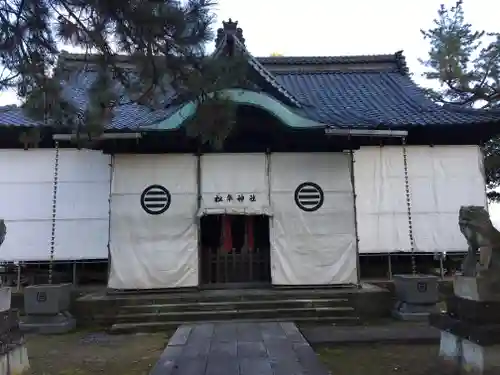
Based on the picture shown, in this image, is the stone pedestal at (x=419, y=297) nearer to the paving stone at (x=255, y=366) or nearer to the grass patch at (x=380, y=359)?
the grass patch at (x=380, y=359)

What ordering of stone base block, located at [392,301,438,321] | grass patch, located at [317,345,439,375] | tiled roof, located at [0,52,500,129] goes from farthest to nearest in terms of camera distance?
tiled roof, located at [0,52,500,129] → stone base block, located at [392,301,438,321] → grass patch, located at [317,345,439,375]

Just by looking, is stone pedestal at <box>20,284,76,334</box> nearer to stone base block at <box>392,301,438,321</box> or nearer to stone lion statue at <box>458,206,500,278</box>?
stone base block at <box>392,301,438,321</box>

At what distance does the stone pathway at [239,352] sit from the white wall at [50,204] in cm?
497

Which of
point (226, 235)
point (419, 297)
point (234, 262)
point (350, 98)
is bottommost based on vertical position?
point (419, 297)

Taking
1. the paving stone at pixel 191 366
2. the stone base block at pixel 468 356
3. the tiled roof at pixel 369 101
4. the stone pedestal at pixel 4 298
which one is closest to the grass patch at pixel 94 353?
the paving stone at pixel 191 366

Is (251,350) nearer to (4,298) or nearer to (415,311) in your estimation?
(4,298)

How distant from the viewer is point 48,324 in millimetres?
8922

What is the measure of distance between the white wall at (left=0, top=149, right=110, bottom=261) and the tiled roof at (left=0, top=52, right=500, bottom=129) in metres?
1.28

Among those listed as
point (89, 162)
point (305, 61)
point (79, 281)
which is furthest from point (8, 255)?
point (305, 61)

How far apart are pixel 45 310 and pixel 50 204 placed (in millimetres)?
3844

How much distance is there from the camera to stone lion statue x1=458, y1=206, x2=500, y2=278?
5367 mm

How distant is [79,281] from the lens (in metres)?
12.0

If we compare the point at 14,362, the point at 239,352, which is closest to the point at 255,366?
the point at 239,352

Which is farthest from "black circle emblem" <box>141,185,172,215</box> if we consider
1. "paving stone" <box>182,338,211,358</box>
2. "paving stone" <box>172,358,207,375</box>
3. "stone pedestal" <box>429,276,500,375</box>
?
"stone pedestal" <box>429,276,500,375</box>
